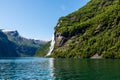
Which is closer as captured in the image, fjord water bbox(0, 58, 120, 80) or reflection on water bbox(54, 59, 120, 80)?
reflection on water bbox(54, 59, 120, 80)

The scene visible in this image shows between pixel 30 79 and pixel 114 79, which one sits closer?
pixel 114 79

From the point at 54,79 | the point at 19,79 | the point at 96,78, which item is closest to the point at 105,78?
the point at 96,78

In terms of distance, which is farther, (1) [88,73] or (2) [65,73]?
(2) [65,73]

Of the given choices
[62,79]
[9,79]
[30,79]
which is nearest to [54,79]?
[62,79]

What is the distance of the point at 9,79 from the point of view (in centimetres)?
8012

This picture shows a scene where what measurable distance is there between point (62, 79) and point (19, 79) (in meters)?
12.5

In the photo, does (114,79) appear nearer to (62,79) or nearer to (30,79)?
(62,79)

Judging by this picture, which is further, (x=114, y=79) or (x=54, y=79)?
(x=54, y=79)

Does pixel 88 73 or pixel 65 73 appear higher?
pixel 65 73

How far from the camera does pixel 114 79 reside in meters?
72.2

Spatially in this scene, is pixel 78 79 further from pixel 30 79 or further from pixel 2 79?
pixel 2 79

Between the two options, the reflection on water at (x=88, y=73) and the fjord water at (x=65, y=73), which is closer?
the reflection on water at (x=88, y=73)

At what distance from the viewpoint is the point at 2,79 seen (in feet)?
263

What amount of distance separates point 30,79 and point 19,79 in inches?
132
